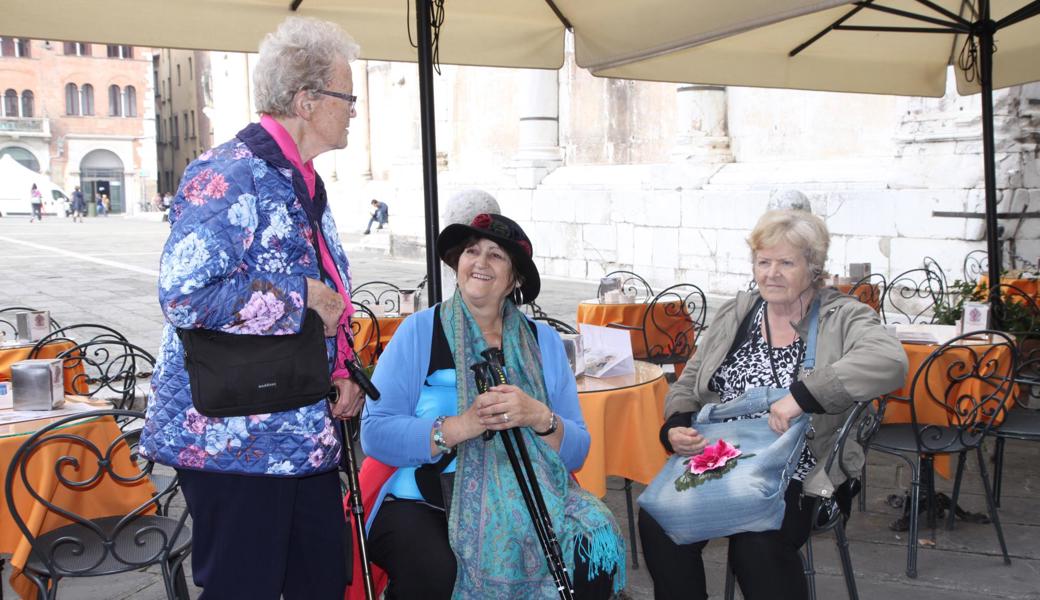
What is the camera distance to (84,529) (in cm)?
279

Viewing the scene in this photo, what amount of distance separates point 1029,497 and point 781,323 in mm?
2358

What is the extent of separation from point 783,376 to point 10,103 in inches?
2395

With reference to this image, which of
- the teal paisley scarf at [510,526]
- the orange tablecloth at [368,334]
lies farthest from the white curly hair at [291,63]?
the orange tablecloth at [368,334]

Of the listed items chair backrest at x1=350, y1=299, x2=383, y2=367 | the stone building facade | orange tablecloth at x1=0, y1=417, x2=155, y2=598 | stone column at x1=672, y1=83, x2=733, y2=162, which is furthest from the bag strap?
stone column at x1=672, y1=83, x2=733, y2=162

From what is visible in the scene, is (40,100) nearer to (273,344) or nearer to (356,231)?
(356,231)

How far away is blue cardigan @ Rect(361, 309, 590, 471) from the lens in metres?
2.39

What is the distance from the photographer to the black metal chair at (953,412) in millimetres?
3566

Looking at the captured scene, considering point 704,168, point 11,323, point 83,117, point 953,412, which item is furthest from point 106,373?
point 83,117

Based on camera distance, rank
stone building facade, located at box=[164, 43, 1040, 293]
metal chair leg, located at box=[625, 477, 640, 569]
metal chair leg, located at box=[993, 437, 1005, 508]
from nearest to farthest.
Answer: metal chair leg, located at box=[625, 477, 640, 569] → metal chair leg, located at box=[993, 437, 1005, 508] → stone building facade, located at box=[164, 43, 1040, 293]

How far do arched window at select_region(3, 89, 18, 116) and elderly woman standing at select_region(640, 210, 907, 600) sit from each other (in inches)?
2376

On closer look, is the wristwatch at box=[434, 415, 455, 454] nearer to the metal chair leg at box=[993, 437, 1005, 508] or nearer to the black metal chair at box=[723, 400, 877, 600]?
the black metal chair at box=[723, 400, 877, 600]

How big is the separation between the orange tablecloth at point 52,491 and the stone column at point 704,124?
359 inches

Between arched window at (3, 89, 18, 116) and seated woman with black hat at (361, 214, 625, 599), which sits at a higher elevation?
arched window at (3, 89, 18, 116)

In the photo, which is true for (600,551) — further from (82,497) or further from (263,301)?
(82,497)
